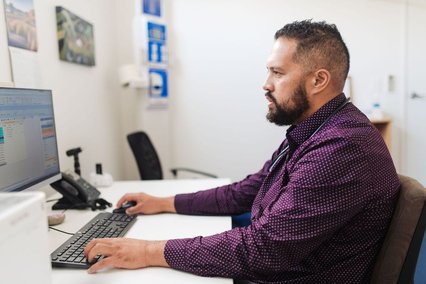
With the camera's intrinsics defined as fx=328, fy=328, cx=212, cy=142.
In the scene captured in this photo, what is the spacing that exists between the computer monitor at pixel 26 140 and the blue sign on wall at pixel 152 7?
5.93 ft

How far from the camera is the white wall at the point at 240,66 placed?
2.88 metres

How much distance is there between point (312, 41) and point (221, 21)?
2.04m

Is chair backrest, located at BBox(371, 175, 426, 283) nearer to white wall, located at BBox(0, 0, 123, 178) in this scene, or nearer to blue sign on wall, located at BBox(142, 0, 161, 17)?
white wall, located at BBox(0, 0, 123, 178)

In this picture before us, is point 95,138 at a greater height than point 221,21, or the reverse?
point 221,21

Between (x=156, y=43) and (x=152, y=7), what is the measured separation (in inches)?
12.1

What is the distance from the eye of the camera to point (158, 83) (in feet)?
9.54

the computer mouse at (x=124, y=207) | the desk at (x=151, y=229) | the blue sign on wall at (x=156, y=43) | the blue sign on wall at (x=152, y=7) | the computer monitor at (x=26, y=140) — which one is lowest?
the desk at (x=151, y=229)

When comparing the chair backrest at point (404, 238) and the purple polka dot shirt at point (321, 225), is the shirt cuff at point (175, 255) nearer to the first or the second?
the purple polka dot shirt at point (321, 225)

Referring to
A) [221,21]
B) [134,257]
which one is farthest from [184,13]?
[134,257]

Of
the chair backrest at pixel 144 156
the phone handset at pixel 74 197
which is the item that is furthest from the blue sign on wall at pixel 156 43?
the phone handset at pixel 74 197

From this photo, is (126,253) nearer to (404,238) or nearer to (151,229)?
→ (151,229)

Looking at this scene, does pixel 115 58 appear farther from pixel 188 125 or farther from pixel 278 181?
pixel 278 181

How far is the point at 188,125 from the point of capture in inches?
122

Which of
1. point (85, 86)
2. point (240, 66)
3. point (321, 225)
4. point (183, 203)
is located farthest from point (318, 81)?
point (240, 66)
